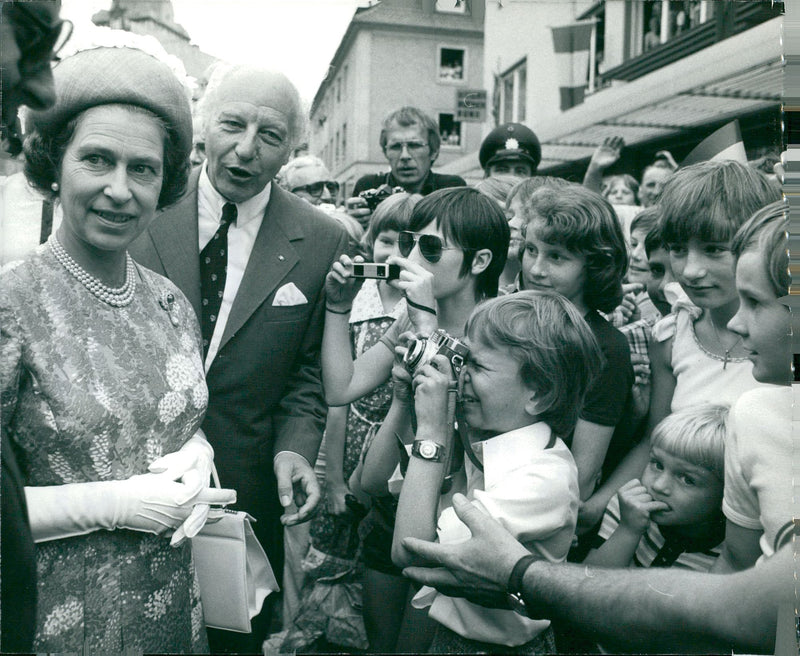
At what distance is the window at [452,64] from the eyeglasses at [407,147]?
37cm

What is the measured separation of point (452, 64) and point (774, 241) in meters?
1.19

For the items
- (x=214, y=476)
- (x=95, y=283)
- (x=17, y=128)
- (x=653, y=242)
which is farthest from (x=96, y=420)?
(x=653, y=242)

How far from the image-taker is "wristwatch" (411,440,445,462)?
1.85m

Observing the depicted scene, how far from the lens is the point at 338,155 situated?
2.90 m

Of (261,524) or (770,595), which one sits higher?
(770,595)

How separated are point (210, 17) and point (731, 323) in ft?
5.39

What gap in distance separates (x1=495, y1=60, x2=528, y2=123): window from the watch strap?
1.92 metres

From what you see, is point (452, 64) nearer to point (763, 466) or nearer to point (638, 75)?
point (763, 466)

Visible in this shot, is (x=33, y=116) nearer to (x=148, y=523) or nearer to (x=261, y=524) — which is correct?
(x=148, y=523)

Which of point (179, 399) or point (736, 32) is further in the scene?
point (736, 32)

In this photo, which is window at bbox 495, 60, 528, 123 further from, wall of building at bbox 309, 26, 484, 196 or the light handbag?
the light handbag

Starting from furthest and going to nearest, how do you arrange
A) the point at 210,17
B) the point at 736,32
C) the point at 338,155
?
1. the point at 736,32
2. the point at 338,155
3. the point at 210,17

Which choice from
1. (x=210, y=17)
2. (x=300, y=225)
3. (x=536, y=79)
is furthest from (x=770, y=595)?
(x=536, y=79)

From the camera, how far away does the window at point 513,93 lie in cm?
306
